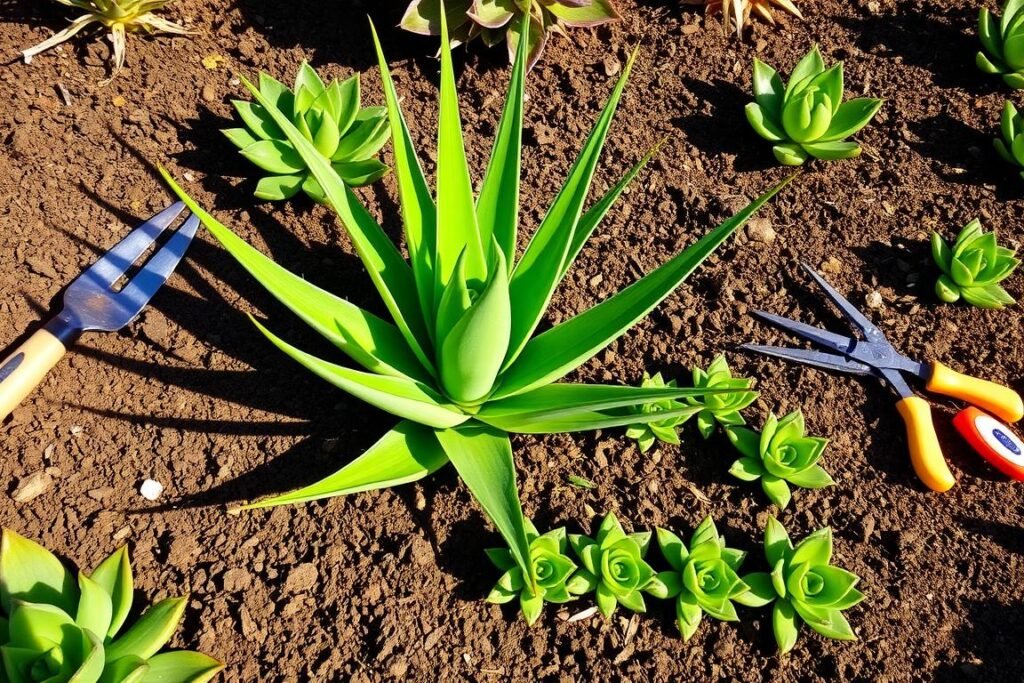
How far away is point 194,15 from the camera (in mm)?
2494

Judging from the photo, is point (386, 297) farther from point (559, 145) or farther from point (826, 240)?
point (826, 240)

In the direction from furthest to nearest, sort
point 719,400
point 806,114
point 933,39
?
point 933,39, point 806,114, point 719,400

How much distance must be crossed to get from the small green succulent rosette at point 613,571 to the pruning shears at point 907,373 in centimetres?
67

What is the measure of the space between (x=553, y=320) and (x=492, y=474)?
0.61 m

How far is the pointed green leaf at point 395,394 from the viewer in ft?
4.38

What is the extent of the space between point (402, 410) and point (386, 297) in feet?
0.75

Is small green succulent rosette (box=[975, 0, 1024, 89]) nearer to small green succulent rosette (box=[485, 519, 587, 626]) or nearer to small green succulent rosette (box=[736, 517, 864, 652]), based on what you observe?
small green succulent rosette (box=[736, 517, 864, 652])

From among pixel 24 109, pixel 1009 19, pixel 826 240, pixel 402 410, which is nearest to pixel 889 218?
pixel 826 240

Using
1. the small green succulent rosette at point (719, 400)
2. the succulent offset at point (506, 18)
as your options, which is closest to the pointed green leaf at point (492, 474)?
the small green succulent rosette at point (719, 400)

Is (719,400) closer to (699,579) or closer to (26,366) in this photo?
(699,579)

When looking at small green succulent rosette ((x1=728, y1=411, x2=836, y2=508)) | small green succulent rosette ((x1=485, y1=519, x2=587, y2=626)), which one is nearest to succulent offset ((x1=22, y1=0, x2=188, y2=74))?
small green succulent rosette ((x1=485, y1=519, x2=587, y2=626))

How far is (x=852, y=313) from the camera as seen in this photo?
2.08m

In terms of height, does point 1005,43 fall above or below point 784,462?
above

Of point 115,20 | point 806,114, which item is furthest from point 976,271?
point 115,20
